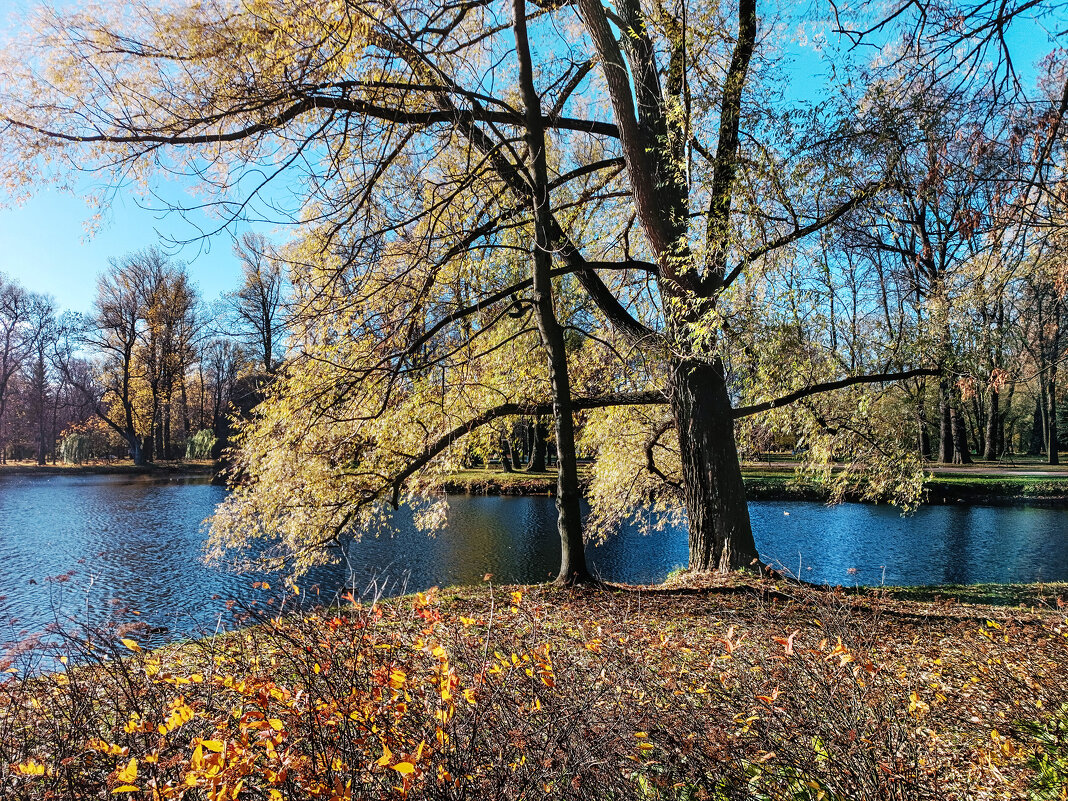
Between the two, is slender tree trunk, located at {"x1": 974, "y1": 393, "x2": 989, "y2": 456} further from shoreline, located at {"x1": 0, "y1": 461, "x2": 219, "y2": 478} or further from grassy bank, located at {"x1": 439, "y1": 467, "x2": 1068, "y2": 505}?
shoreline, located at {"x1": 0, "y1": 461, "x2": 219, "y2": 478}

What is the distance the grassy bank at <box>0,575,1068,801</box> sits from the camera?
210 centimetres

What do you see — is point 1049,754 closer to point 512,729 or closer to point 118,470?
point 512,729

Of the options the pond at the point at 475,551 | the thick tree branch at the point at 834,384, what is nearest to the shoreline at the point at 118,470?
the pond at the point at 475,551

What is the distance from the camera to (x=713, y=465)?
26.1 ft

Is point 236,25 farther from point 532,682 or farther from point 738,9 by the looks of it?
point 532,682

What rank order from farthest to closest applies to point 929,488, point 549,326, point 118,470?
point 118,470 < point 929,488 < point 549,326

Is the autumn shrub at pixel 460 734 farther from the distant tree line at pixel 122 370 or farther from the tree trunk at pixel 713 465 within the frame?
the distant tree line at pixel 122 370

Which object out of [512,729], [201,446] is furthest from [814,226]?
[201,446]

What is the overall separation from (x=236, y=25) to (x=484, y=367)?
5.43 meters

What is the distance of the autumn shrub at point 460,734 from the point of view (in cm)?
207

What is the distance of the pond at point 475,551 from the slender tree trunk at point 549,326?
2.93 m

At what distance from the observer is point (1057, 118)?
171 inches

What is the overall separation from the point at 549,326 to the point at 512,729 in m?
6.17

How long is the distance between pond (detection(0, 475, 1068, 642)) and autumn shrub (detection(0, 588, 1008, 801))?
21.1 feet
